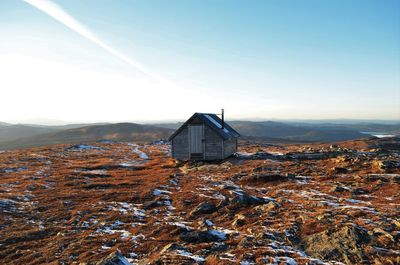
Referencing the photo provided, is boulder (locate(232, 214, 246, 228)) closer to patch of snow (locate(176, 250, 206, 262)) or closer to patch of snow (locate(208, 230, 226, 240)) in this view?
patch of snow (locate(208, 230, 226, 240))

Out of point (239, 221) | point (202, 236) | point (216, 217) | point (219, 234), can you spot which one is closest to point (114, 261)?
point (202, 236)

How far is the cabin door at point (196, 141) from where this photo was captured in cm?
3701

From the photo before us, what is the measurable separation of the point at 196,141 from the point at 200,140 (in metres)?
0.55

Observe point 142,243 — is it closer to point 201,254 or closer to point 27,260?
point 201,254

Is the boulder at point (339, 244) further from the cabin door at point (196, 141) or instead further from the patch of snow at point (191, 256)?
the cabin door at point (196, 141)

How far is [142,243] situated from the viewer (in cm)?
1325

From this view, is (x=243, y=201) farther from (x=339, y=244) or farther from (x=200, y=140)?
(x=200, y=140)

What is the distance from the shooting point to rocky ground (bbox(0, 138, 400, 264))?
11461 millimetres

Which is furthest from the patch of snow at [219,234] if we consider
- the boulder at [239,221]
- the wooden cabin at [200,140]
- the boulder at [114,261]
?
the wooden cabin at [200,140]

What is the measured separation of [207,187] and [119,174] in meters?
14.9

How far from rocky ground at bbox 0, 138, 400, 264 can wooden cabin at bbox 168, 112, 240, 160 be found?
7.17 m

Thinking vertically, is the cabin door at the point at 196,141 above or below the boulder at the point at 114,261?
above

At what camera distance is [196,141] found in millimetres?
37188

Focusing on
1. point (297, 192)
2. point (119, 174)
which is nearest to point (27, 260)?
point (297, 192)
